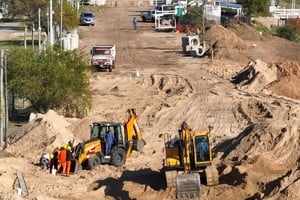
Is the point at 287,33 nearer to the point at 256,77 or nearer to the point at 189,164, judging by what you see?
the point at 256,77

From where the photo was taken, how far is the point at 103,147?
90.2 ft

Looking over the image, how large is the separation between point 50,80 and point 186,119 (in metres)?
6.76

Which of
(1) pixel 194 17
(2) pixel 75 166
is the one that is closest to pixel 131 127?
(2) pixel 75 166

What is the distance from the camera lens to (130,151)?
2880cm

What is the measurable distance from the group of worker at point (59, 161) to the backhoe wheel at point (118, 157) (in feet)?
5.38

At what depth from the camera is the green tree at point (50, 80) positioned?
34.5m

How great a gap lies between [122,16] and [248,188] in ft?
237

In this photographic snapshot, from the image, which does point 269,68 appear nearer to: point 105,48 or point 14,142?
point 105,48

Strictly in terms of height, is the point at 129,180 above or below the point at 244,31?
below

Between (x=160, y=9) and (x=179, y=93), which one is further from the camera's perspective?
(x=160, y=9)

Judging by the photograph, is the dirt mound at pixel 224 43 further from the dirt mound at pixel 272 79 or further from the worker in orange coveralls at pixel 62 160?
the worker in orange coveralls at pixel 62 160

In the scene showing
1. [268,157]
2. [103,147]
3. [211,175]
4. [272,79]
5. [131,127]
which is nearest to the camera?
[211,175]

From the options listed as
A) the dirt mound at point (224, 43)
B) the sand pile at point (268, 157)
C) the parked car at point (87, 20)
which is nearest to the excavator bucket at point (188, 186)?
the sand pile at point (268, 157)

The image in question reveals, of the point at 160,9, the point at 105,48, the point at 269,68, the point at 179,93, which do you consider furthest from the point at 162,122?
the point at 160,9
